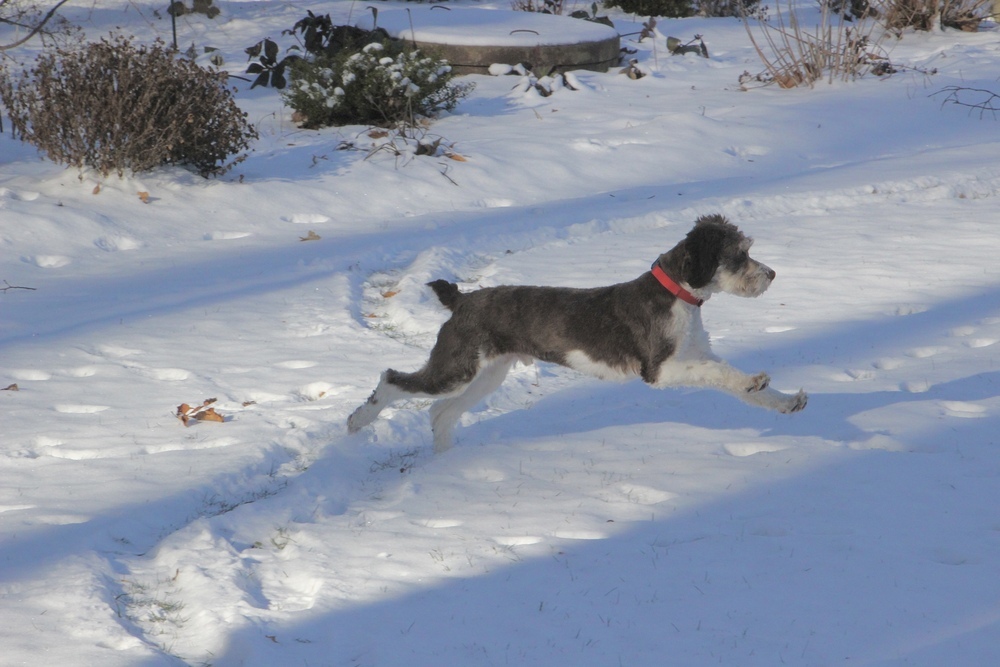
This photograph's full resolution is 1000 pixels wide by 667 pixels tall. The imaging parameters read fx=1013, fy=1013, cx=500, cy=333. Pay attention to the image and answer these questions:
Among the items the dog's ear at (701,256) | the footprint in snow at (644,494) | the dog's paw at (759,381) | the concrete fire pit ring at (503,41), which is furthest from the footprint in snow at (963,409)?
the concrete fire pit ring at (503,41)

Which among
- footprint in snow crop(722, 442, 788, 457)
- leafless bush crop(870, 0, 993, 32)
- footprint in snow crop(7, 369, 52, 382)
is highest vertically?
leafless bush crop(870, 0, 993, 32)

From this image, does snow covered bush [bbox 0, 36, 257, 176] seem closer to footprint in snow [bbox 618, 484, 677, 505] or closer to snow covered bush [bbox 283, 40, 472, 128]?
snow covered bush [bbox 283, 40, 472, 128]

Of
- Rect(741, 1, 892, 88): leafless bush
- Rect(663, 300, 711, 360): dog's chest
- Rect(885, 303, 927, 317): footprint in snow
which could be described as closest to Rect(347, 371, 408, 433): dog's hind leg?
Rect(663, 300, 711, 360): dog's chest

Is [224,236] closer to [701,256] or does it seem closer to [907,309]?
[701,256]

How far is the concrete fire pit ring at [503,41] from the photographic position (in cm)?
1636

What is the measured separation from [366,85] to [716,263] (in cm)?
903

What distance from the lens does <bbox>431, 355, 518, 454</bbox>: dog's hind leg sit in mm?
6410

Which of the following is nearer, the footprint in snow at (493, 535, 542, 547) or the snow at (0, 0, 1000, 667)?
the snow at (0, 0, 1000, 667)

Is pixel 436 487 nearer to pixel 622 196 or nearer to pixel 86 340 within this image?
pixel 86 340

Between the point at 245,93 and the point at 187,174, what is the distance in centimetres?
408

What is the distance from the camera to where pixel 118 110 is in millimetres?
10945

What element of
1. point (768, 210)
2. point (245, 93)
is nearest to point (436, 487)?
point (768, 210)

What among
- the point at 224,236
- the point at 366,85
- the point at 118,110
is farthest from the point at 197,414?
the point at 366,85

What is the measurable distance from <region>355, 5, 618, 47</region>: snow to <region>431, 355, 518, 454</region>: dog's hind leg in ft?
34.8
